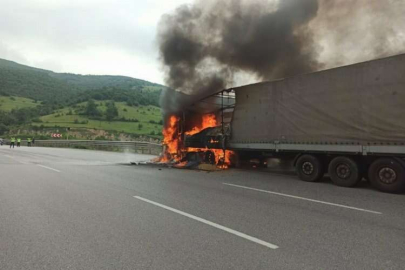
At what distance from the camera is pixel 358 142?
26.1 feet

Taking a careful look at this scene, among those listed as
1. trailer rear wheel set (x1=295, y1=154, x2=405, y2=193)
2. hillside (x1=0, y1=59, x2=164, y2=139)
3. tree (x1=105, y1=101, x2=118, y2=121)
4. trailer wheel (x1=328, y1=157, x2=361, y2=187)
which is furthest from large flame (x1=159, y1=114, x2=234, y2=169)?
tree (x1=105, y1=101, x2=118, y2=121)

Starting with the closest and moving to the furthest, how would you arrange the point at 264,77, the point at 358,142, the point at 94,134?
the point at 358,142 < the point at 264,77 < the point at 94,134

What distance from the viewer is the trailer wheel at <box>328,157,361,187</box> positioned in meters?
8.04

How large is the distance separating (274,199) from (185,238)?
306 cm

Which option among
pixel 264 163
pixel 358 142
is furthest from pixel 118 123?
pixel 358 142

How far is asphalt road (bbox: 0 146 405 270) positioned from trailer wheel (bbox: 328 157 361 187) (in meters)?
0.83

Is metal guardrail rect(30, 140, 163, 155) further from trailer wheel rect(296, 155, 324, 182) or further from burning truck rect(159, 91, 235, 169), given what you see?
trailer wheel rect(296, 155, 324, 182)

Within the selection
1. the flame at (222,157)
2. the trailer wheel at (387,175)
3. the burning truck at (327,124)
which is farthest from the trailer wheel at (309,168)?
the flame at (222,157)

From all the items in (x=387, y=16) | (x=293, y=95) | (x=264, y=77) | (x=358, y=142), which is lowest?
(x=358, y=142)

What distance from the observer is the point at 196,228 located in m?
4.20

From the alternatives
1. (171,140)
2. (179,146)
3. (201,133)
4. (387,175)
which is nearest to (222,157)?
(201,133)

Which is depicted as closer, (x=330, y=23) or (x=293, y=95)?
(x=293, y=95)

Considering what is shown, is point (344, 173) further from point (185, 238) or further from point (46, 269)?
point (46, 269)

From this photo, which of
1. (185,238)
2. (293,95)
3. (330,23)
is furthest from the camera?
(330,23)
